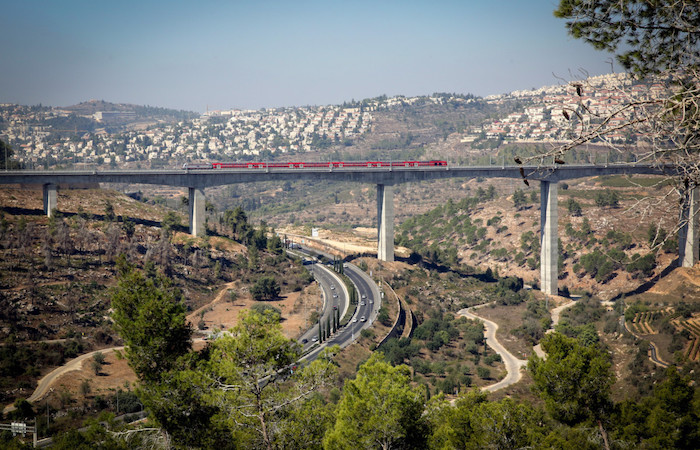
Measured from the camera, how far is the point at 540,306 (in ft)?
320

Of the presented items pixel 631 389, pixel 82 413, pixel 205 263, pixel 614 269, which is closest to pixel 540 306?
pixel 614 269

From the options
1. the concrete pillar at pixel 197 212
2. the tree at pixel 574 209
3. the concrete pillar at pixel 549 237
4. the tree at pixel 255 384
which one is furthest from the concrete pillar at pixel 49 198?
the tree at pixel 574 209

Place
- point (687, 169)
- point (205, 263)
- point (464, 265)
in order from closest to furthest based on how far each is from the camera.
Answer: point (687, 169) < point (205, 263) < point (464, 265)

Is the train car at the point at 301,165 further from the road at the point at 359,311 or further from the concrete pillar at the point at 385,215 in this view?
the road at the point at 359,311

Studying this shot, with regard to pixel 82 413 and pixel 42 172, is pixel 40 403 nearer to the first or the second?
pixel 82 413

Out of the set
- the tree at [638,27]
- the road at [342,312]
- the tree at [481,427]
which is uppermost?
the tree at [638,27]

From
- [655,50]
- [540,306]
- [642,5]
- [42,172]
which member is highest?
[642,5]

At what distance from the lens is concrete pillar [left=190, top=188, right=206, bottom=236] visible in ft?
311

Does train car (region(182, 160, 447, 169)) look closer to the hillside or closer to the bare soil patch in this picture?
the hillside

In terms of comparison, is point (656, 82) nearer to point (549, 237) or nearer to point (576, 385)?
point (576, 385)

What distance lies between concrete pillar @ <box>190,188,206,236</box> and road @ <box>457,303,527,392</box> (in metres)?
43.8

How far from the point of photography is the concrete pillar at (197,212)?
94.9 meters

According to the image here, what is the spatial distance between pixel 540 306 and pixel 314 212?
111 meters

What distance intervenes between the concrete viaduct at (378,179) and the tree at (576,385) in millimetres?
61417
